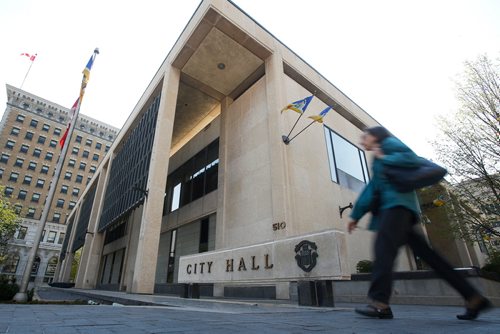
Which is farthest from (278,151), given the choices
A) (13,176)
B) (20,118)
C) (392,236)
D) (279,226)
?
(20,118)

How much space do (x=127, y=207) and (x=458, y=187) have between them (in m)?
18.3

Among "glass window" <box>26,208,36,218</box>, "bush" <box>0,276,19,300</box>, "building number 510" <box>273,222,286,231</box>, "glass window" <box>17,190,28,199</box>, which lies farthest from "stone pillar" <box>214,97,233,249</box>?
"glass window" <box>17,190,28,199</box>

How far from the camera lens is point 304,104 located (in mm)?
11695

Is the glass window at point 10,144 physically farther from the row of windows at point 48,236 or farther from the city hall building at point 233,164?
the city hall building at point 233,164

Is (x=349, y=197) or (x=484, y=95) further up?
(x=484, y=95)

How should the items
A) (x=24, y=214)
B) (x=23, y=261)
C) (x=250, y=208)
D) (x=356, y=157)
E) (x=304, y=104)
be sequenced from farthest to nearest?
(x=24, y=214) < (x=23, y=261) < (x=356, y=157) < (x=250, y=208) < (x=304, y=104)

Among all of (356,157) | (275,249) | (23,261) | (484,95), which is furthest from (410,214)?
(23,261)

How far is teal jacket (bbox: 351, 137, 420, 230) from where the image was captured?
2480mm

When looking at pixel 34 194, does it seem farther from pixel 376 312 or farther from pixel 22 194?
pixel 376 312

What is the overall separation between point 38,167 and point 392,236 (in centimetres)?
7012

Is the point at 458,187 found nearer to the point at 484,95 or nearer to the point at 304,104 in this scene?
the point at 484,95

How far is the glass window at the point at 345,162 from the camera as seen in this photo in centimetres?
1612

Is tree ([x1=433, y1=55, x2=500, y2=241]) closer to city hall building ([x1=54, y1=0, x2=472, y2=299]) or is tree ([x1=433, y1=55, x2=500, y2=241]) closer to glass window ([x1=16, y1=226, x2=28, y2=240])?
city hall building ([x1=54, y1=0, x2=472, y2=299])

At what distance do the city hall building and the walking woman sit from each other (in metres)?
3.62
